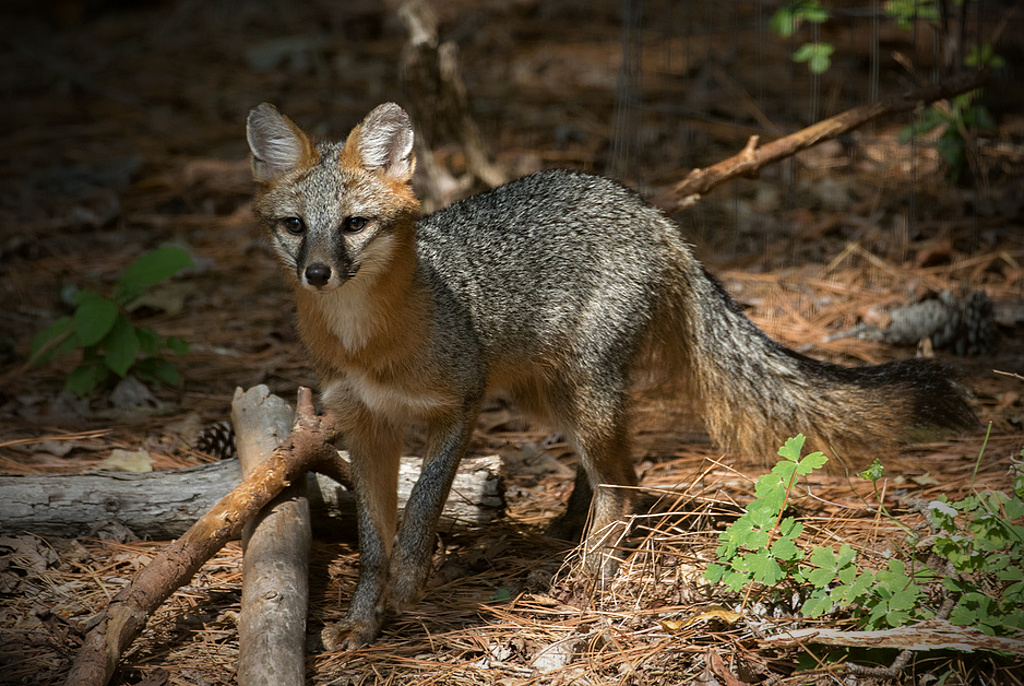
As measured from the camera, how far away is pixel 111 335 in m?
4.66

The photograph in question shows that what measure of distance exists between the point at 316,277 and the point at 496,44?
7.22 metres

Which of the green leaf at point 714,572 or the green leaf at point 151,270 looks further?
the green leaf at point 151,270

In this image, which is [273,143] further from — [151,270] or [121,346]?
[121,346]

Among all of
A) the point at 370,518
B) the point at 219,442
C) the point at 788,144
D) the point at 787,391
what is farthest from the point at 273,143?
the point at 788,144

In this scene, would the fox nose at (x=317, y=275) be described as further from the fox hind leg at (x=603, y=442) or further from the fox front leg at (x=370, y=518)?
the fox hind leg at (x=603, y=442)

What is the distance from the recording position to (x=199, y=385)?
5023mm

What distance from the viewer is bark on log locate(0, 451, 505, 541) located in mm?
3525

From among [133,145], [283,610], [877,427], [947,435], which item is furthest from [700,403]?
[133,145]

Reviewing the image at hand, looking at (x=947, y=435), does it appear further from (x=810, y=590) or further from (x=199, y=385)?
(x=199, y=385)

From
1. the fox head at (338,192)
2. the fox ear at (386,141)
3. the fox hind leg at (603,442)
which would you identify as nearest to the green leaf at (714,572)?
the fox hind leg at (603,442)

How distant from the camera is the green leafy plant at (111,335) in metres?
4.54

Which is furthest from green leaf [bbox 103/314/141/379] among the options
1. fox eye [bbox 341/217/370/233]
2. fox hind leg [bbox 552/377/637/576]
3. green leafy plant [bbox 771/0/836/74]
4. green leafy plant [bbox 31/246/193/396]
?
green leafy plant [bbox 771/0/836/74]

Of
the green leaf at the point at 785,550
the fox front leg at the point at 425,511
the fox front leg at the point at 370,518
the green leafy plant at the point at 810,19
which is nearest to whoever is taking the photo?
the green leaf at the point at 785,550

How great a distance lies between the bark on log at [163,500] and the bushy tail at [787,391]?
0.99 metres
